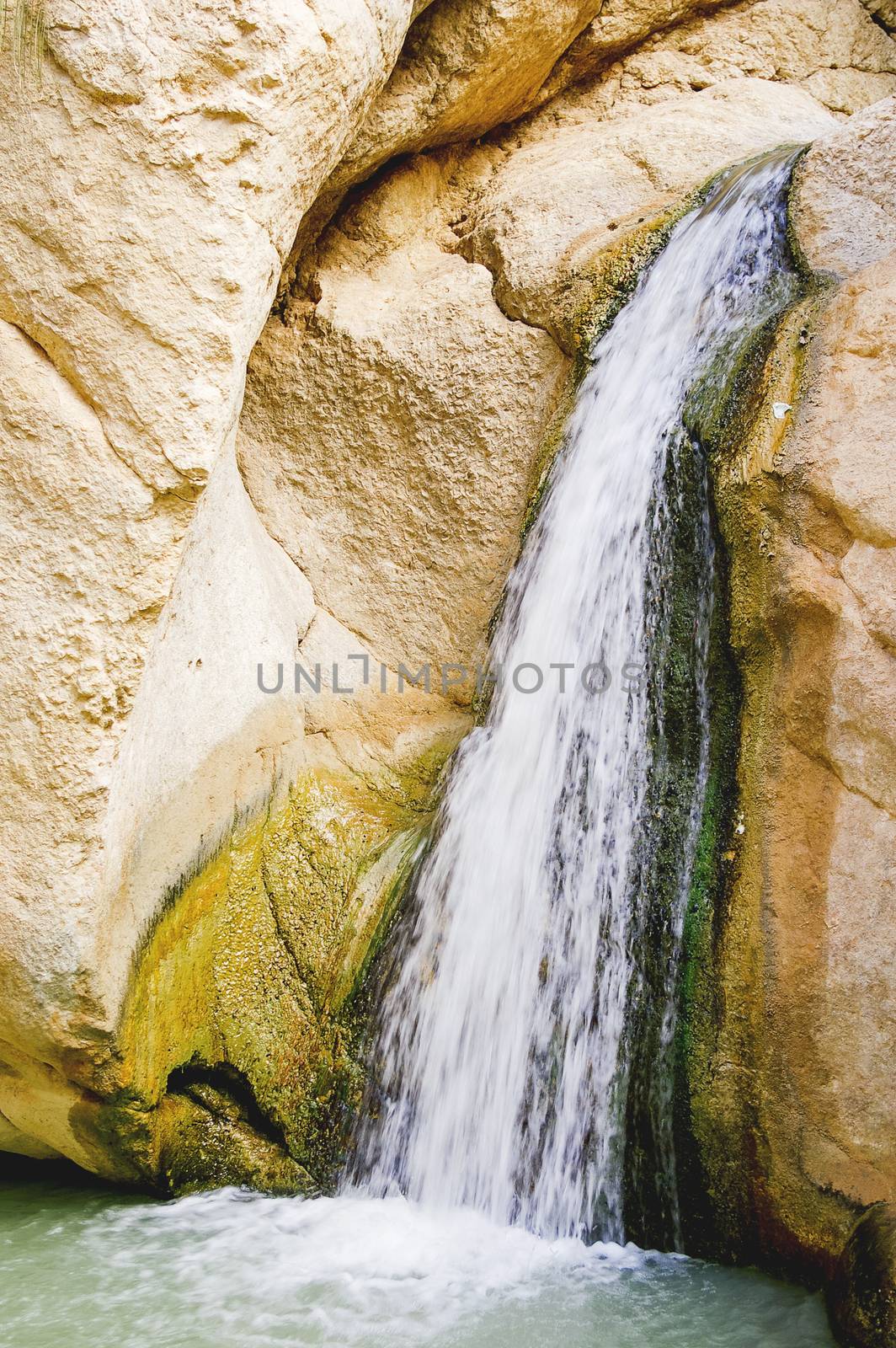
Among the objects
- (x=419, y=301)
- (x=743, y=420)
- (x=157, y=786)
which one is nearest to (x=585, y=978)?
(x=157, y=786)

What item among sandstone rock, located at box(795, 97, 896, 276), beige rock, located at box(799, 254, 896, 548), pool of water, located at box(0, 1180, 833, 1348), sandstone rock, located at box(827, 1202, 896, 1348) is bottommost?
pool of water, located at box(0, 1180, 833, 1348)

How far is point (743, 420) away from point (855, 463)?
45 centimetres

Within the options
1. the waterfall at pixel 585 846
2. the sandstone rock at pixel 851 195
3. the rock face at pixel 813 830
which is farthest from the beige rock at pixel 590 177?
the rock face at pixel 813 830

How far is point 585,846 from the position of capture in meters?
3.21

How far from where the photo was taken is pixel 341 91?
11.5 feet

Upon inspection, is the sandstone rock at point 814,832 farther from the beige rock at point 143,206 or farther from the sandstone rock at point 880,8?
the sandstone rock at point 880,8

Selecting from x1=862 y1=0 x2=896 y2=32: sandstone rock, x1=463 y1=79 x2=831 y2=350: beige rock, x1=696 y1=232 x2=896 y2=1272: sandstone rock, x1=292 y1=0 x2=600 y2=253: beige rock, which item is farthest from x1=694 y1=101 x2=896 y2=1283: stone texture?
x1=862 y1=0 x2=896 y2=32: sandstone rock

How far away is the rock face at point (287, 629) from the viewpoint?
2721 millimetres

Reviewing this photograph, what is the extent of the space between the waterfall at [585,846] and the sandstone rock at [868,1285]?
50 centimetres

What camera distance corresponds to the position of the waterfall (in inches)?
116

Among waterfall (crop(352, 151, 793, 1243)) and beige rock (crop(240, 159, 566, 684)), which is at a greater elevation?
beige rock (crop(240, 159, 566, 684))

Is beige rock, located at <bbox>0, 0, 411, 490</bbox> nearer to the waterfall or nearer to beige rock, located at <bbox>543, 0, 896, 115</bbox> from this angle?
the waterfall

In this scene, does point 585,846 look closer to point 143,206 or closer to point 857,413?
point 857,413

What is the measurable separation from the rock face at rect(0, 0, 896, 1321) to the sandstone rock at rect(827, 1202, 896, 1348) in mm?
116
